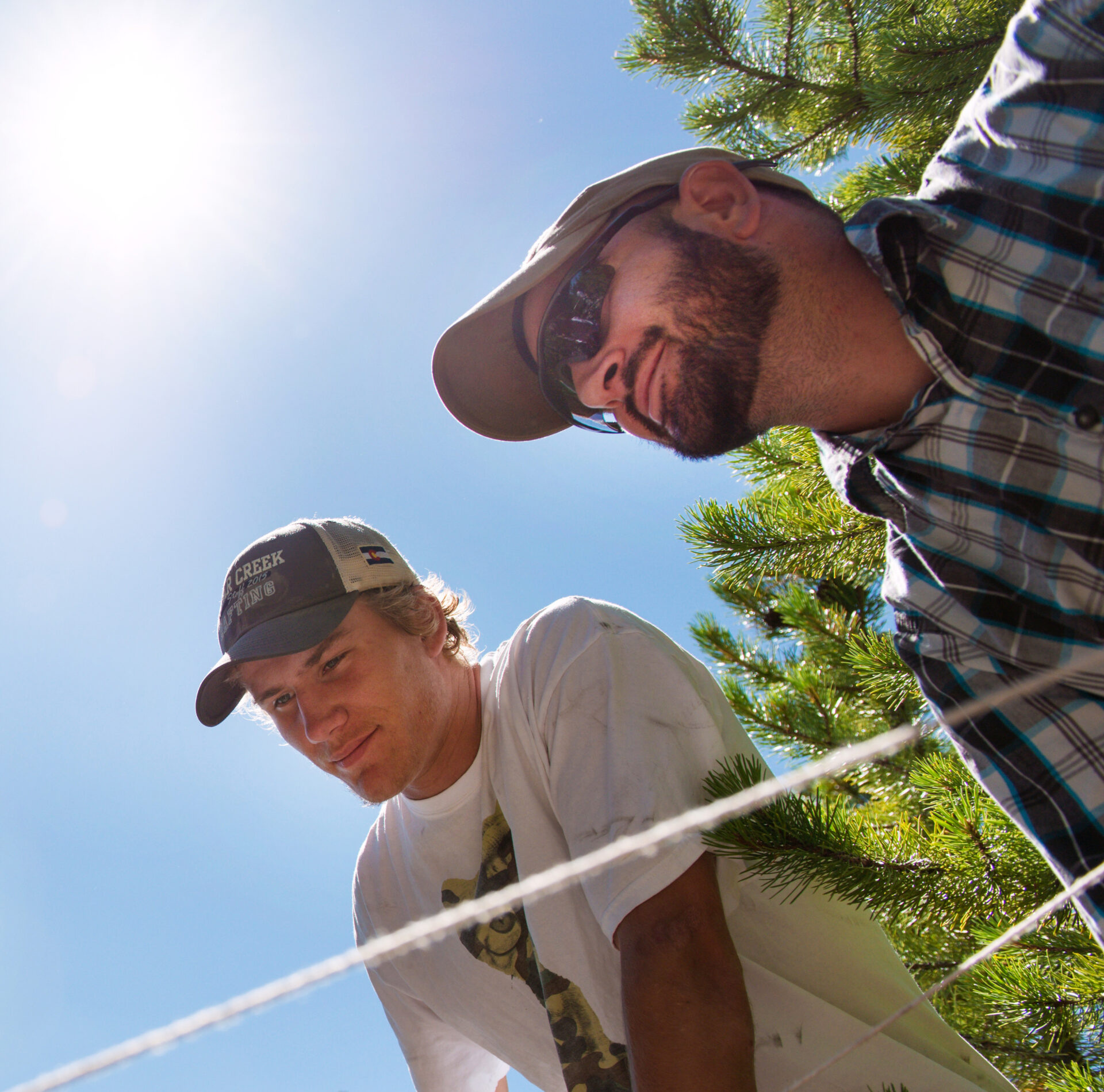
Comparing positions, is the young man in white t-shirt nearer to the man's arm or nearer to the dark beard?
the man's arm

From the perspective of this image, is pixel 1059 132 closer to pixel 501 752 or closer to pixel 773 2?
pixel 501 752

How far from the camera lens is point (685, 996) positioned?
2.96 ft

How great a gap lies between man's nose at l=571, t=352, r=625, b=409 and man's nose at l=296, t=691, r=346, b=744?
0.74 m

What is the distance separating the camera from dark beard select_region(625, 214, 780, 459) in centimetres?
102

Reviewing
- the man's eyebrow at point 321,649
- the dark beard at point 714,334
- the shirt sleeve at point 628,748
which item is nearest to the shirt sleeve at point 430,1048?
the man's eyebrow at point 321,649

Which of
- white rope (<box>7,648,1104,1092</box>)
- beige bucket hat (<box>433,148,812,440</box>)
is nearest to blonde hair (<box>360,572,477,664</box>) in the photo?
beige bucket hat (<box>433,148,812,440</box>)

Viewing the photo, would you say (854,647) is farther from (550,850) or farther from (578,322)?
(578,322)

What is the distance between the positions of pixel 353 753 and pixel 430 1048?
624 mm

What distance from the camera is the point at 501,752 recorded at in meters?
1.33

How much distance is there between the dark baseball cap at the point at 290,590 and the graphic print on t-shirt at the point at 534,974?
0.51 meters

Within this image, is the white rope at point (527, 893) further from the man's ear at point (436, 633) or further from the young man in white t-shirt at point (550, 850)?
the man's ear at point (436, 633)

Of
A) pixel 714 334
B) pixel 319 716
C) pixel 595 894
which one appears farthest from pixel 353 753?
pixel 714 334

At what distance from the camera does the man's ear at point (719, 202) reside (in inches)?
42.3

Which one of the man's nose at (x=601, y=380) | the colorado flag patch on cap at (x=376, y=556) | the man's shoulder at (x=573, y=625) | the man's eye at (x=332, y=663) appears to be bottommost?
the man's shoulder at (x=573, y=625)
